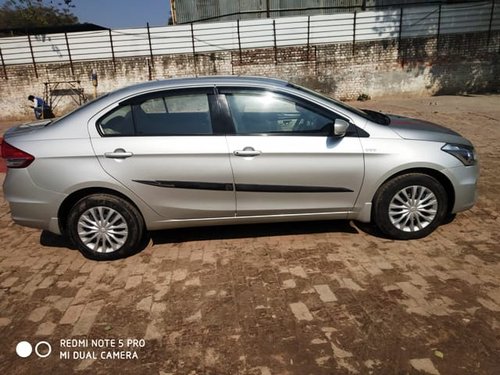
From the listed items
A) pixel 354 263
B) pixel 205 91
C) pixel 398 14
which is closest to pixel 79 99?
pixel 398 14

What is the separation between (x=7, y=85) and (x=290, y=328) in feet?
57.7

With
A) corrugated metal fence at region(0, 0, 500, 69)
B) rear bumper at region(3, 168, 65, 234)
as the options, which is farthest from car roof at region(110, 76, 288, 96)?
corrugated metal fence at region(0, 0, 500, 69)

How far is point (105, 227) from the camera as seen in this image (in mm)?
3777

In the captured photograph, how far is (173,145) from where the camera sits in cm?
363

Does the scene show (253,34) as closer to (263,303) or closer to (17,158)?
(17,158)

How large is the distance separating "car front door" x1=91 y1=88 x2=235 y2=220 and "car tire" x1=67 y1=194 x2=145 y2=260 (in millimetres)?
225

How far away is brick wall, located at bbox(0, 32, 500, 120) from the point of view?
16391 millimetres

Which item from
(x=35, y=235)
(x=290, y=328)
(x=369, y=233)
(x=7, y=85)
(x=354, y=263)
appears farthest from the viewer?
(x=7, y=85)

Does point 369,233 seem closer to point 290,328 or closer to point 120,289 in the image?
point 290,328

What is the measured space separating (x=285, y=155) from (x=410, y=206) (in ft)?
4.37

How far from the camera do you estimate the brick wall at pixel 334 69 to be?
16391mm

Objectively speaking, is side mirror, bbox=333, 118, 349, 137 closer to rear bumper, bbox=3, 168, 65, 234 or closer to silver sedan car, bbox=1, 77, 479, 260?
silver sedan car, bbox=1, 77, 479, 260

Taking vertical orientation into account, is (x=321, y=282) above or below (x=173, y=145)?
below

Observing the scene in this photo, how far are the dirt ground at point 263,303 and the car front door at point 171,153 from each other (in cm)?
55
